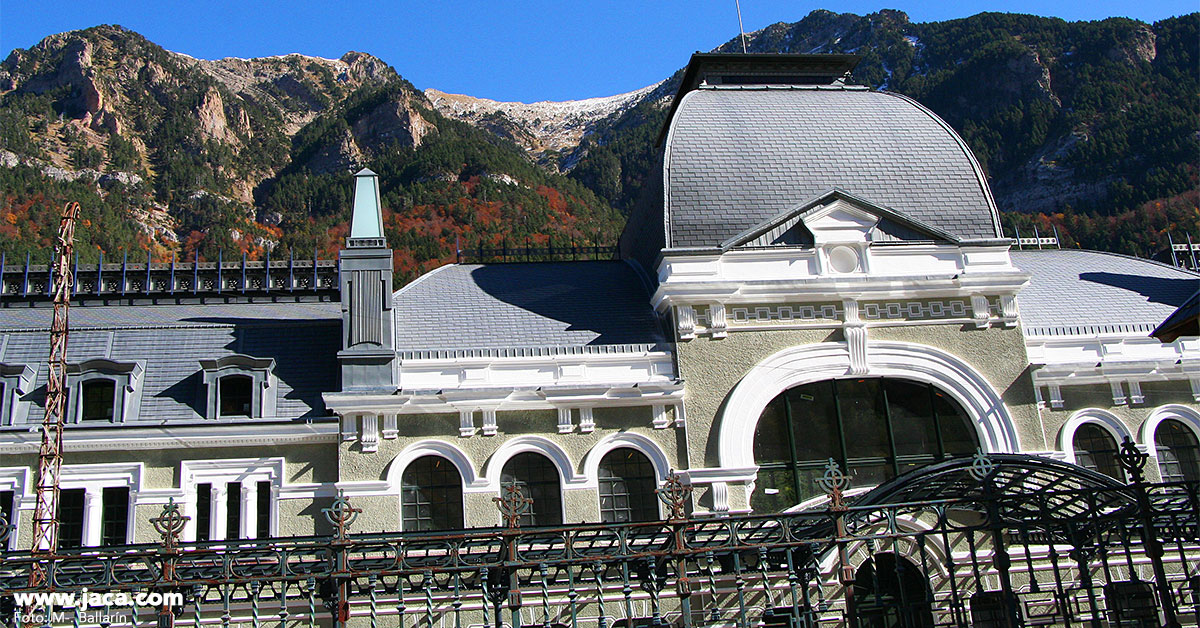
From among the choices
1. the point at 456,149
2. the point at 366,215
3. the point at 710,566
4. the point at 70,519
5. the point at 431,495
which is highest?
the point at 456,149

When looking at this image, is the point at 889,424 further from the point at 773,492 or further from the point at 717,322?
the point at 717,322

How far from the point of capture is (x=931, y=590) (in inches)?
782

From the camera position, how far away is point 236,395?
69.9ft

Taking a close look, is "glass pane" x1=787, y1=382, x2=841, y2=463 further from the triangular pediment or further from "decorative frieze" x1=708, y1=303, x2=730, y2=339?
the triangular pediment

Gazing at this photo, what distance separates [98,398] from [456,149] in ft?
181

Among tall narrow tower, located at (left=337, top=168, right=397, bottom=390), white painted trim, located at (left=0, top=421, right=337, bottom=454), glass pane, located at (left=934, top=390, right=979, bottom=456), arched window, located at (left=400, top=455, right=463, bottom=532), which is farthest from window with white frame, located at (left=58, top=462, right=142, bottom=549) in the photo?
glass pane, located at (left=934, top=390, right=979, bottom=456)

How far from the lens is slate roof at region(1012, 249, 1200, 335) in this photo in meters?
24.7

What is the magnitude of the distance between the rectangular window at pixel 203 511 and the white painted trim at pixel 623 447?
7.60 m

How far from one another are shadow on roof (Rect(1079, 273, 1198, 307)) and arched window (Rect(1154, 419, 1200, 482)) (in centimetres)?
464

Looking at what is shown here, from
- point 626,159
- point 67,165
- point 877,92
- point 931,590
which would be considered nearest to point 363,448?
point 931,590

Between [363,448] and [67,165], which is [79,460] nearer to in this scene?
[363,448]

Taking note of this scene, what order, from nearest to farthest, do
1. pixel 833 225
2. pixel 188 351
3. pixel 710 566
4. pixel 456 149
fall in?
pixel 710 566
pixel 188 351
pixel 833 225
pixel 456 149

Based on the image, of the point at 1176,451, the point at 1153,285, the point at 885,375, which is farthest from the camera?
the point at 1153,285

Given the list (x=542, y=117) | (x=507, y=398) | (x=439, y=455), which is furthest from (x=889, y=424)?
(x=542, y=117)
